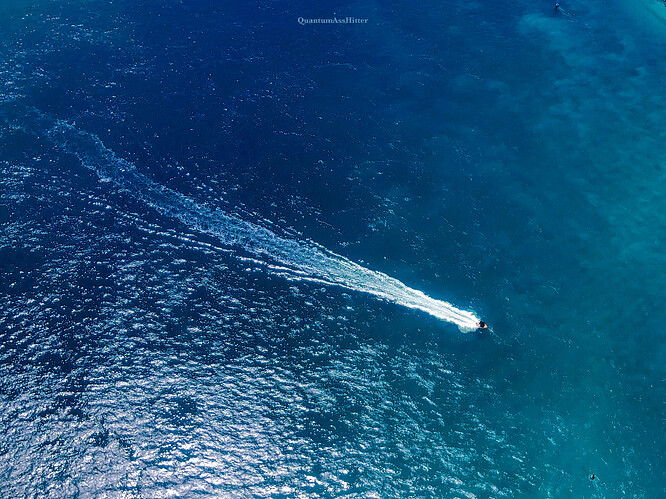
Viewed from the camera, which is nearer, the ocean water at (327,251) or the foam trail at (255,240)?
the ocean water at (327,251)

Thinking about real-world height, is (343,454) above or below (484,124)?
below

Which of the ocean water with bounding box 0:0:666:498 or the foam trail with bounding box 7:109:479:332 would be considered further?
the foam trail with bounding box 7:109:479:332

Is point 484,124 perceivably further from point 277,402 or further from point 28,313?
point 28,313

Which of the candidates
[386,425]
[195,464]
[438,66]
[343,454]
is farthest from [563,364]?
[438,66]
